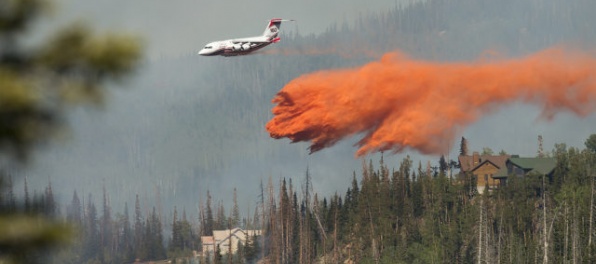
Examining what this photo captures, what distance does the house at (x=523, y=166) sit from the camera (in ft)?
539

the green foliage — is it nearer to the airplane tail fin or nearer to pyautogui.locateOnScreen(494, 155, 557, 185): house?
Answer: the airplane tail fin

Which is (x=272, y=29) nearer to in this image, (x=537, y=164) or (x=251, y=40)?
(x=251, y=40)

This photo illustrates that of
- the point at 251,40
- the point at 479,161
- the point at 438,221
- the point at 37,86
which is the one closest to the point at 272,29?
the point at 251,40

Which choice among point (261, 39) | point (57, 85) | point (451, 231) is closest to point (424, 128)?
point (451, 231)

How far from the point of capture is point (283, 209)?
183875 mm

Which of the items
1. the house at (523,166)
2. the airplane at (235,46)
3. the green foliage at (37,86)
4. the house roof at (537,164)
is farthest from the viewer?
the house at (523,166)

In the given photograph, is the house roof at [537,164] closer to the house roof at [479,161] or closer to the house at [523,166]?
the house at [523,166]

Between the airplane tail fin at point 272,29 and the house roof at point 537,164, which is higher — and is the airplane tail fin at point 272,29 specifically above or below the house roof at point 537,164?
above

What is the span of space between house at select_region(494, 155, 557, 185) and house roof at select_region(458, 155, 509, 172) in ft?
14.9

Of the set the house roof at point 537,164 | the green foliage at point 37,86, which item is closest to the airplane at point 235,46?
the house roof at point 537,164

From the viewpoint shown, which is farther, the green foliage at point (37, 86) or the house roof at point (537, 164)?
the house roof at point (537, 164)

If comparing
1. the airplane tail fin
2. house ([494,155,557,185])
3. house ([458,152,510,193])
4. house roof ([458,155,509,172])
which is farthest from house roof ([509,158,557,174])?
the airplane tail fin

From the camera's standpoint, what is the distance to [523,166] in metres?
168

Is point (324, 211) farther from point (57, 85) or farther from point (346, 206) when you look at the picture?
point (57, 85)
